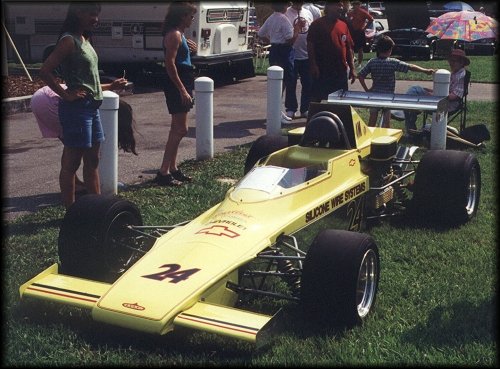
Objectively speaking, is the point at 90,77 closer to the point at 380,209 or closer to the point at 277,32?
the point at 380,209

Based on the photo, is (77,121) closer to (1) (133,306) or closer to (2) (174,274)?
(2) (174,274)

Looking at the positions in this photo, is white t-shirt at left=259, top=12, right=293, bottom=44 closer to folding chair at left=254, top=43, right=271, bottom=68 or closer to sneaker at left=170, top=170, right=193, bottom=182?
sneaker at left=170, top=170, right=193, bottom=182

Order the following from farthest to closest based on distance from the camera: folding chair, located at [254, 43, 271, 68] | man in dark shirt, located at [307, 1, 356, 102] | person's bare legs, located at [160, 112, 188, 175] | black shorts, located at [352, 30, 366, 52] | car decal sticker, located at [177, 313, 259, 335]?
folding chair, located at [254, 43, 271, 68], black shorts, located at [352, 30, 366, 52], man in dark shirt, located at [307, 1, 356, 102], person's bare legs, located at [160, 112, 188, 175], car decal sticker, located at [177, 313, 259, 335]

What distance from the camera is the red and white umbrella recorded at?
1323 centimetres

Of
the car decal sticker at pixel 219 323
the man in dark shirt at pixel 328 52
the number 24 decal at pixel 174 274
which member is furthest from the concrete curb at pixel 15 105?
the car decal sticker at pixel 219 323

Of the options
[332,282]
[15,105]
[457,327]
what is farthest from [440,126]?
[15,105]

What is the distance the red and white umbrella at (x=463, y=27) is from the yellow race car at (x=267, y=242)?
20.0 feet

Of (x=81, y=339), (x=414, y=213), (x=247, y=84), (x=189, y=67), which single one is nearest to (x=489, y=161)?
(x=414, y=213)

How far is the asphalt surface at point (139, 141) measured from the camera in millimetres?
8779

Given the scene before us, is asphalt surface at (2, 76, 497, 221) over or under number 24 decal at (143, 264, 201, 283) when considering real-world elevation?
under

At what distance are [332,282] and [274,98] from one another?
678 centimetres

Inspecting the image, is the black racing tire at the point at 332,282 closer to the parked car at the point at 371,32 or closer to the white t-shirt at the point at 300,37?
the white t-shirt at the point at 300,37

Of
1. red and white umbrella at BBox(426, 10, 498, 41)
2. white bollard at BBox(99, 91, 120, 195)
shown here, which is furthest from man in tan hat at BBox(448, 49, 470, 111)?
white bollard at BBox(99, 91, 120, 195)

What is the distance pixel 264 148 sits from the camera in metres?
8.04
